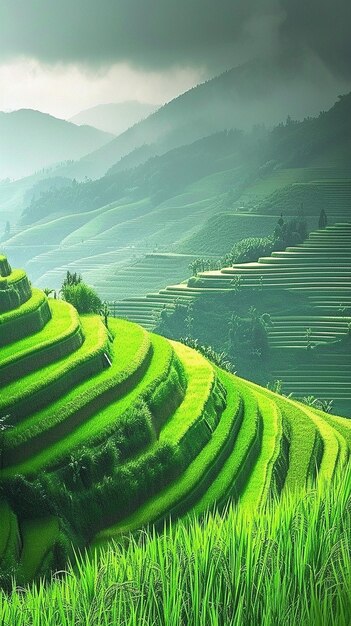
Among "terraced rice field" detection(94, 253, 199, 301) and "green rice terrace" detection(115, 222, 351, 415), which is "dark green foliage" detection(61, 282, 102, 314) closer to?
"green rice terrace" detection(115, 222, 351, 415)

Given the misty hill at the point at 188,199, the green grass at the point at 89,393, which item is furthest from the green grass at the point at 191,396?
the misty hill at the point at 188,199

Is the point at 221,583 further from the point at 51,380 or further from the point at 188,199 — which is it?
the point at 188,199

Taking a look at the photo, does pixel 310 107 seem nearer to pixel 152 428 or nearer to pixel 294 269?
pixel 294 269

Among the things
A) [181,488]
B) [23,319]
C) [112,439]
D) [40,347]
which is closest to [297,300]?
[23,319]

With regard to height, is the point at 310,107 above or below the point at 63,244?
above

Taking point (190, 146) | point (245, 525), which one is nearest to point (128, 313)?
point (245, 525)

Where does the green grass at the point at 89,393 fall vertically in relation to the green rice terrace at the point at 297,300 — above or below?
above

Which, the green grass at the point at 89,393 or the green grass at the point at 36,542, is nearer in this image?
the green grass at the point at 36,542

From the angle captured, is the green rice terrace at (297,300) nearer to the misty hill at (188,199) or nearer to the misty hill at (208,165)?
the misty hill at (188,199)
